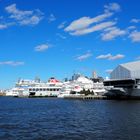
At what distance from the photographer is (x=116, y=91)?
17062cm

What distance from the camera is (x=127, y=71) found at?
17362 cm

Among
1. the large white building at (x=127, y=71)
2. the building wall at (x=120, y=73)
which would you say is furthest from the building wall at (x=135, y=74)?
the building wall at (x=120, y=73)

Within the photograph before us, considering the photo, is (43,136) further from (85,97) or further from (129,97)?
(85,97)

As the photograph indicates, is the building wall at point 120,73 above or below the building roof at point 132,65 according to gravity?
below

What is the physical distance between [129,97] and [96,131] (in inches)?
4891

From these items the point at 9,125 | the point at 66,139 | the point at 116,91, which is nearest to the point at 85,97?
the point at 116,91

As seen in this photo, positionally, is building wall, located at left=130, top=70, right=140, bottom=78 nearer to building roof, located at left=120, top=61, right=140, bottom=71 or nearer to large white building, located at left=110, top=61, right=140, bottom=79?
large white building, located at left=110, top=61, right=140, bottom=79

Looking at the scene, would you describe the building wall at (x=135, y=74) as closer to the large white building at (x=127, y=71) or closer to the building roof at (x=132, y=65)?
the large white building at (x=127, y=71)

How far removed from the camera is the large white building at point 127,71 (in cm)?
16690

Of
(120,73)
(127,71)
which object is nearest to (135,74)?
(127,71)

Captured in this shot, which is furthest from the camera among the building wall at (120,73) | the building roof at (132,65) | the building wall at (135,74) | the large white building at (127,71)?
the building wall at (120,73)

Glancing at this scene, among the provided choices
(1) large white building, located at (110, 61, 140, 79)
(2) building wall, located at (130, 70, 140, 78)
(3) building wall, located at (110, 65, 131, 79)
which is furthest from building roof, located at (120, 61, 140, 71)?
(2) building wall, located at (130, 70, 140, 78)

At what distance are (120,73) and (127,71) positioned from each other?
967 cm

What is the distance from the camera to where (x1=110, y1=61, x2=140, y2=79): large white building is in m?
167
